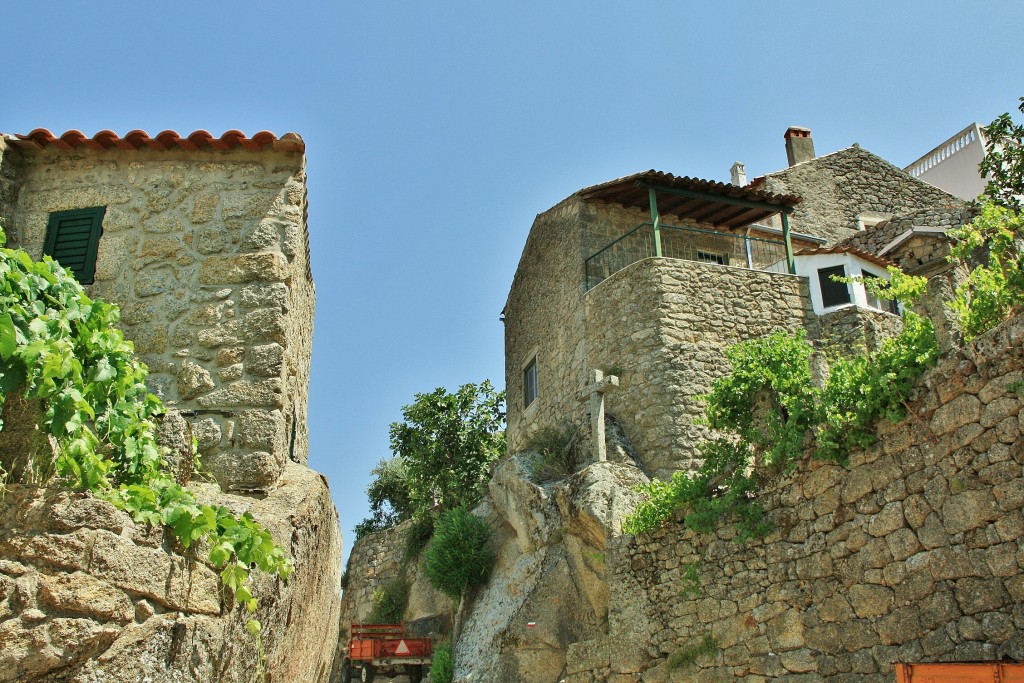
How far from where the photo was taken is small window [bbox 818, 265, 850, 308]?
17.6 m

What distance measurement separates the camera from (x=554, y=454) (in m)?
16.1

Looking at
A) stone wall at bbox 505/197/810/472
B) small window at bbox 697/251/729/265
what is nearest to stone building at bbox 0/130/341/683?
stone wall at bbox 505/197/810/472

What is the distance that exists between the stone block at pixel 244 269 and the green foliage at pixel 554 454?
10852 mm

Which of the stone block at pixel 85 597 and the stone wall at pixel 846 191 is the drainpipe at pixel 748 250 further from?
the stone block at pixel 85 597

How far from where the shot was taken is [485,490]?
18750mm

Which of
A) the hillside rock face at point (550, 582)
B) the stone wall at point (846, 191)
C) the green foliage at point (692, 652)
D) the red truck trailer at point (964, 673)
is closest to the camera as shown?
the red truck trailer at point (964, 673)

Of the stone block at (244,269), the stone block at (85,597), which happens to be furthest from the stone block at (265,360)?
the stone block at (85,597)

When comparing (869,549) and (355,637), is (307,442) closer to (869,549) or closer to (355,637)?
(869,549)

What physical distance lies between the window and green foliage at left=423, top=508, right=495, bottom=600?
12.1m

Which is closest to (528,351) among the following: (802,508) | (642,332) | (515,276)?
(515,276)

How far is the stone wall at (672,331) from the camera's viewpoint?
15.1 meters

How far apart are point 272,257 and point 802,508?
6.29m

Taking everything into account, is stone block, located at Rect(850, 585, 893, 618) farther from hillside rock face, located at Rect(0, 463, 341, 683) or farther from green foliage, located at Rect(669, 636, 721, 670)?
hillside rock face, located at Rect(0, 463, 341, 683)

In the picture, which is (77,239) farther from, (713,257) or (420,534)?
(420,534)
